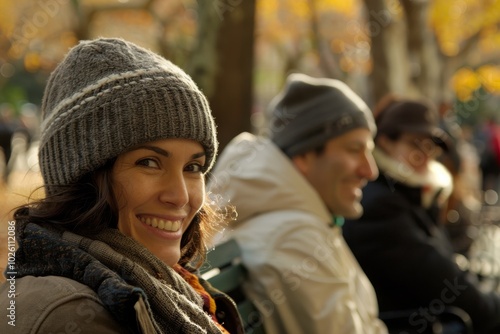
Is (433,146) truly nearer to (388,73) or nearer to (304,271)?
(304,271)

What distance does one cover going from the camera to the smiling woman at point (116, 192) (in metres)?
2.11

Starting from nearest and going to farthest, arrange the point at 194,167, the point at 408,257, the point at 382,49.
Result: the point at 194,167
the point at 408,257
the point at 382,49

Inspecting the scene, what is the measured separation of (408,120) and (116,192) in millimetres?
3526

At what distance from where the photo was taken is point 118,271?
2195 mm

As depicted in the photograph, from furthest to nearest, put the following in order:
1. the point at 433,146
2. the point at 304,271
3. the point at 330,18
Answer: the point at 330,18 < the point at 433,146 < the point at 304,271

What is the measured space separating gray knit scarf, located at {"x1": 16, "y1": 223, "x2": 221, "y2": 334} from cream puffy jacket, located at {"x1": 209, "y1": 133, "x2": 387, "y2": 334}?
1.21 metres

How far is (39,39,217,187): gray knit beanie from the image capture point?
2299 mm

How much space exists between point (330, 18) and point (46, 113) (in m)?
24.2

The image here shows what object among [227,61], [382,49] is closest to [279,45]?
[382,49]

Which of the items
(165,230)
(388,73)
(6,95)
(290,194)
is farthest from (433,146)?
(6,95)

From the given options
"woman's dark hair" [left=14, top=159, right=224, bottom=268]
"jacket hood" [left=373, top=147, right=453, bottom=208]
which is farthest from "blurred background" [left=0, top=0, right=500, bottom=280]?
"jacket hood" [left=373, top=147, right=453, bottom=208]

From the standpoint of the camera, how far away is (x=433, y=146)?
222 inches

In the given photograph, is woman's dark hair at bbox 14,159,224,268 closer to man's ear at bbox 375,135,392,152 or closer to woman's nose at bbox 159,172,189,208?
woman's nose at bbox 159,172,189,208

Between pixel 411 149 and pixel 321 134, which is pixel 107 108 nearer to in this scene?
pixel 321 134
